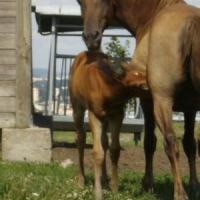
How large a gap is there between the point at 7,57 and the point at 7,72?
0.22 m

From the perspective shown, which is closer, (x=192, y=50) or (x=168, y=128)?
(x=192, y=50)

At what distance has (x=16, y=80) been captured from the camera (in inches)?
426

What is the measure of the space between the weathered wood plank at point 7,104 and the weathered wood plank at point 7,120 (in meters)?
0.07

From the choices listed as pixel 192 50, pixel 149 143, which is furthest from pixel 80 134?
pixel 192 50

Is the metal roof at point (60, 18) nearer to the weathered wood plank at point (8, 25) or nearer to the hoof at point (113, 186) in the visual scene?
the weathered wood plank at point (8, 25)

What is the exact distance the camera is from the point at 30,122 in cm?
1081

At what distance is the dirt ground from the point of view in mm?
10395

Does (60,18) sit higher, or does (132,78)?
(132,78)

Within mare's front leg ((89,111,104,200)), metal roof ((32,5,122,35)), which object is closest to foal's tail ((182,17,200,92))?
mare's front leg ((89,111,104,200))

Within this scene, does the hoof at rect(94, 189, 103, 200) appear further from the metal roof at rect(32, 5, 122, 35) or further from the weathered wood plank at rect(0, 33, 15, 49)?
the metal roof at rect(32, 5, 122, 35)

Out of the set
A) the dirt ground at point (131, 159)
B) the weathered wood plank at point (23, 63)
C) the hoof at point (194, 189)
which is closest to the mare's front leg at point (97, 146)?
the hoof at point (194, 189)

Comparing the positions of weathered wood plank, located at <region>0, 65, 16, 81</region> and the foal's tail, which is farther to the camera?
weathered wood plank, located at <region>0, 65, 16, 81</region>

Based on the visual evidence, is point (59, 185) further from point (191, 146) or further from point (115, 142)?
point (191, 146)

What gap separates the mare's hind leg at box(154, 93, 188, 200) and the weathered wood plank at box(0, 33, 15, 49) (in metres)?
4.96
